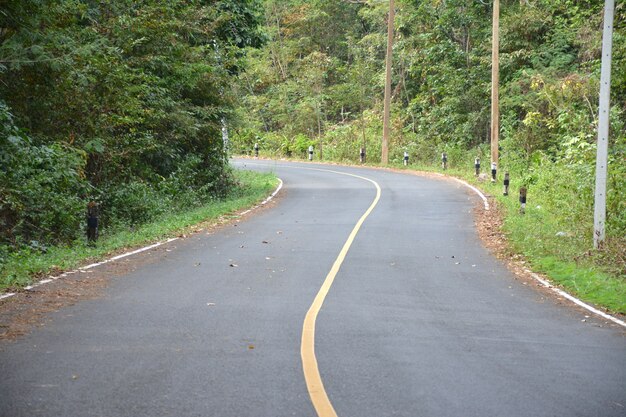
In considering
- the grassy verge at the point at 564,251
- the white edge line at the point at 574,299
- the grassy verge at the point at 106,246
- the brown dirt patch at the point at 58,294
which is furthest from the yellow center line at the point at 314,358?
the grassy verge at the point at 106,246

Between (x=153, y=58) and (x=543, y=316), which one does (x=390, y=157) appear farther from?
(x=543, y=316)

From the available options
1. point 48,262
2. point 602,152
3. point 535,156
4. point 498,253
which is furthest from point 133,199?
point 535,156

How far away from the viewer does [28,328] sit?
26.7ft

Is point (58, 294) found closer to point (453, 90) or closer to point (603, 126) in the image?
point (603, 126)

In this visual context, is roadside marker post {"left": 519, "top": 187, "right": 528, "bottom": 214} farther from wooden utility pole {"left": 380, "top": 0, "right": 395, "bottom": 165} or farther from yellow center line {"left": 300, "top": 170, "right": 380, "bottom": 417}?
wooden utility pole {"left": 380, "top": 0, "right": 395, "bottom": 165}

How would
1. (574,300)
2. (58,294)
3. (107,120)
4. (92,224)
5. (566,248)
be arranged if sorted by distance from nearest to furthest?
(58,294)
(574,300)
(92,224)
(566,248)
(107,120)

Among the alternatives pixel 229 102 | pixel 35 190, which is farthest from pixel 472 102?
pixel 35 190

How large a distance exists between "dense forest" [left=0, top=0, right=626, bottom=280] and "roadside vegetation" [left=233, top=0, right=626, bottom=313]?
0.39ft

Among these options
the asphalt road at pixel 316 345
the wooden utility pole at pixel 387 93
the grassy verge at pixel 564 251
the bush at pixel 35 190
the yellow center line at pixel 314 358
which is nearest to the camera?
the yellow center line at pixel 314 358

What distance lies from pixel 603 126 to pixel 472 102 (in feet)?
97.0

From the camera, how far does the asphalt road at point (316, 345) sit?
5883 millimetres

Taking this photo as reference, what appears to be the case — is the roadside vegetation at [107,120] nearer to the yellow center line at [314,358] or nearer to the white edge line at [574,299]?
the yellow center line at [314,358]

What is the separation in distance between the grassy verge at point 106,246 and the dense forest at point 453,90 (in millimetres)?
5163

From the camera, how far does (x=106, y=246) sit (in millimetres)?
14680
